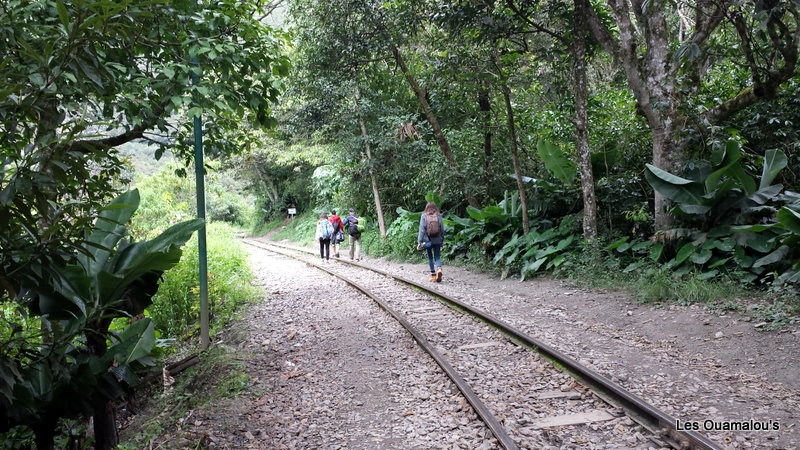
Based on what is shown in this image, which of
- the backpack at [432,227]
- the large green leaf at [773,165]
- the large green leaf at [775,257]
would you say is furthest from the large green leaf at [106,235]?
the large green leaf at [773,165]

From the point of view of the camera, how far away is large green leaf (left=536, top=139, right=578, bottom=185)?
36.4ft

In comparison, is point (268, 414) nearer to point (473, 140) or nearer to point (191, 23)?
point (191, 23)

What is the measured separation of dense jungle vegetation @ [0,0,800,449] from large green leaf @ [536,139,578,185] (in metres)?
0.06

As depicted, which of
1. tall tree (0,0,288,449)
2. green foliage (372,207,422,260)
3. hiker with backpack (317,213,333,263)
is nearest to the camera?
tall tree (0,0,288,449)

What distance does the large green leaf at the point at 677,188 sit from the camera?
Result: 26.9 ft

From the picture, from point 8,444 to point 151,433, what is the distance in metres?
1.01

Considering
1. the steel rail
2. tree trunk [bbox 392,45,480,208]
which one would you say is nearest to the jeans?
the steel rail

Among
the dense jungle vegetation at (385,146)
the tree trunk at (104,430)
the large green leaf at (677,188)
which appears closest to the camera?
the dense jungle vegetation at (385,146)

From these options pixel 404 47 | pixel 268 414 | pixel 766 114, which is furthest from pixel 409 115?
pixel 268 414

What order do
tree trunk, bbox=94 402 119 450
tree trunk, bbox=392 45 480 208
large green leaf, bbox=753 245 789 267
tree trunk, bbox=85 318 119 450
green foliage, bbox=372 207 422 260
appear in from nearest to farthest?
1. tree trunk, bbox=85 318 119 450
2. tree trunk, bbox=94 402 119 450
3. large green leaf, bbox=753 245 789 267
4. tree trunk, bbox=392 45 480 208
5. green foliage, bbox=372 207 422 260

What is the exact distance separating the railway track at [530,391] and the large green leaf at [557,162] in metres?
4.69

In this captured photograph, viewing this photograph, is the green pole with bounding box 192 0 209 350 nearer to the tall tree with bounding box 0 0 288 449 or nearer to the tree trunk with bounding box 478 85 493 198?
the tall tree with bounding box 0 0 288 449

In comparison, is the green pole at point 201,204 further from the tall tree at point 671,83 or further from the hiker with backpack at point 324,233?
the hiker with backpack at point 324,233

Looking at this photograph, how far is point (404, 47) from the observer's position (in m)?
16.0
